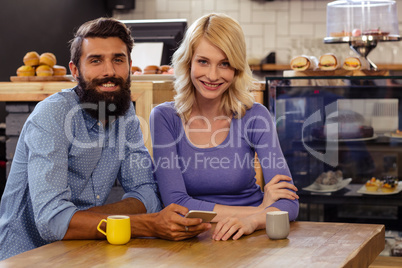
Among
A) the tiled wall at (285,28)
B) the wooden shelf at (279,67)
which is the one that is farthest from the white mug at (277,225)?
the tiled wall at (285,28)

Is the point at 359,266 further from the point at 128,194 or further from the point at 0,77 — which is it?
the point at 0,77

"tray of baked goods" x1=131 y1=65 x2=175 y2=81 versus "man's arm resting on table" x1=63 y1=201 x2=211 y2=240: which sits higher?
"tray of baked goods" x1=131 y1=65 x2=175 y2=81

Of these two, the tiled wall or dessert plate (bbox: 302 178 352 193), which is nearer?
dessert plate (bbox: 302 178 352 193)

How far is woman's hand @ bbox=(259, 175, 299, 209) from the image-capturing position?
2.14 meters

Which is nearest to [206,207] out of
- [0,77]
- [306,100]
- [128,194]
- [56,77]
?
[128,194]

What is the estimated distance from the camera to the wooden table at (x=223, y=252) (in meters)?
1.50

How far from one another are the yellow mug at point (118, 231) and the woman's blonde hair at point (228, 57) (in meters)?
0.78

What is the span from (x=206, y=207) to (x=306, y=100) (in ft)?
3.24

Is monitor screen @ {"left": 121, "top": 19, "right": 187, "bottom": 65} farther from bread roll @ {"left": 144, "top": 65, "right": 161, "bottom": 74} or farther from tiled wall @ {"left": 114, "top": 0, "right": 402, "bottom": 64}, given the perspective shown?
tiled wall @ {"left": 114, "top": 0, "right": 402, "bottom": 64}

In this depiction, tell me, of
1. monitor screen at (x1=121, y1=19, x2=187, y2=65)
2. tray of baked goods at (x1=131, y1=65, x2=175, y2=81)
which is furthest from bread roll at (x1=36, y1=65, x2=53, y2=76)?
monitor screen at (x1=121, y1=19, x2=187, y2=65)

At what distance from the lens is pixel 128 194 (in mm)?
2229

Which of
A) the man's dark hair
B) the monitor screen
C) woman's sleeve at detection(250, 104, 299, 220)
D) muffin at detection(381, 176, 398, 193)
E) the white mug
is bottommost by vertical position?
muffin at detection(381, 176, 398, 193)

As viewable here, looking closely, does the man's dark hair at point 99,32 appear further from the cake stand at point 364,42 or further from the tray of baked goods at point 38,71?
the cake stand at point 364,42

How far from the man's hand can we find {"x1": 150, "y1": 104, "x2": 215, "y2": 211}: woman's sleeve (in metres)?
0.40
